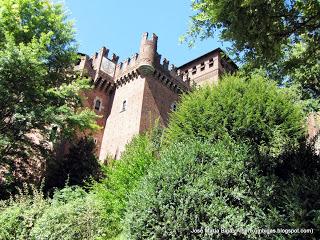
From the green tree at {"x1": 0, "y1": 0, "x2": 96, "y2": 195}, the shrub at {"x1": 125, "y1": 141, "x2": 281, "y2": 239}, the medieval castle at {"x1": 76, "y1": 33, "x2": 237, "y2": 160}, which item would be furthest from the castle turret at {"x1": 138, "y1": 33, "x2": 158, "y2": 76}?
the shrub at {"x1": 125, "y1": 141, "x2": 281, "y2": 239}

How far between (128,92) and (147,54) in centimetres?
329

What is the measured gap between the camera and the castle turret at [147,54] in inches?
1053

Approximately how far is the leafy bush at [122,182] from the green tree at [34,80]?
3749 millimetres

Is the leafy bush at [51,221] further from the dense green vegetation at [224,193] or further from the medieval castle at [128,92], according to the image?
the medieval castle at [128,92]

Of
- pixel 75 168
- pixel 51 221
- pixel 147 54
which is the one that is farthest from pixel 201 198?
pixel 147 54

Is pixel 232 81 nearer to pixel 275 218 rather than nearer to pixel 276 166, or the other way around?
pixel 276 166

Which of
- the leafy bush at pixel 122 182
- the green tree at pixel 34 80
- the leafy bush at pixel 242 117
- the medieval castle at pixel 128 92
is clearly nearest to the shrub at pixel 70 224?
the leafy bush at pixel 122 182

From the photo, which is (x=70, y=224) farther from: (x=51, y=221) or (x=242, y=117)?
(x=242, y=117)

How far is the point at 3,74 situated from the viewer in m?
15.4

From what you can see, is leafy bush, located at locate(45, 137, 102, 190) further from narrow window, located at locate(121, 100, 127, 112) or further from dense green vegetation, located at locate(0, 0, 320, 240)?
narrow window, located at locate(121, 100, 127, 112)

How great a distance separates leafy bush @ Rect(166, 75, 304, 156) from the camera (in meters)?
13.7

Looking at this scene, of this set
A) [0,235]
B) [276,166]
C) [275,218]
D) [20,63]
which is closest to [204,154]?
[276,166]

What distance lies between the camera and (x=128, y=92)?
2725 centimetres

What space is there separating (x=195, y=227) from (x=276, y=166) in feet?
11.7
